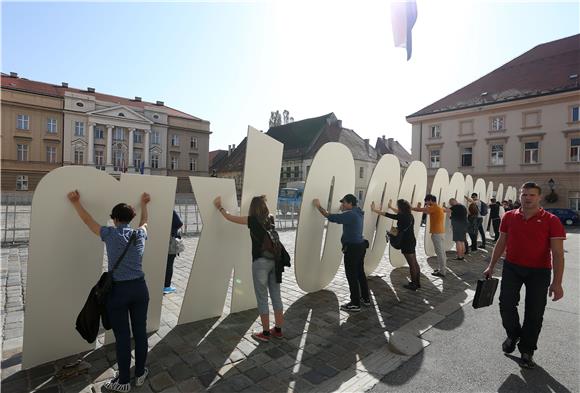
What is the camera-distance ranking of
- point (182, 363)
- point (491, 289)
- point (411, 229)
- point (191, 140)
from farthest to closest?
point (191, 140)
point (411, 229)
point (491, 289)
point (182, 363)

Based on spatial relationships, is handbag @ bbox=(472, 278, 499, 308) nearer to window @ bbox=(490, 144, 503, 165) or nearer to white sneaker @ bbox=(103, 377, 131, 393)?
white sneaker @ bbox=(103, 377, 131, 393)

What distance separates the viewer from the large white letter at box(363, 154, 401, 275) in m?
7.51

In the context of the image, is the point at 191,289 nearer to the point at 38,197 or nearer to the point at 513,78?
the point at 38,197

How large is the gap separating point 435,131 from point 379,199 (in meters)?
35.1

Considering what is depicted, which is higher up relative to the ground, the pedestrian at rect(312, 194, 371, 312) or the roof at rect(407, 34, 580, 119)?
the roof at rect(407, 34, 580, 119)

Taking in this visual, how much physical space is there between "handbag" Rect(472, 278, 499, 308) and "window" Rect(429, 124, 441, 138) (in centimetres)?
3772

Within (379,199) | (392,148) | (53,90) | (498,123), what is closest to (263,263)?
(379,199)

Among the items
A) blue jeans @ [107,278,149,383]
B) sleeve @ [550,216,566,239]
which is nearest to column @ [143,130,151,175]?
blue jeans @ [107,278,149,383]

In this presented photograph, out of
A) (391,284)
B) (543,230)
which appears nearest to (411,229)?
(391,284)

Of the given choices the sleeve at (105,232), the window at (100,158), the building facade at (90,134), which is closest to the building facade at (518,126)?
the building facade at (90,134)

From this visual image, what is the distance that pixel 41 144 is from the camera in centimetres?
4456

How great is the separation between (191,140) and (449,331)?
5668cm

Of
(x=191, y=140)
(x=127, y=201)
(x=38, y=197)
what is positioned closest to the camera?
(x=38, y=197)

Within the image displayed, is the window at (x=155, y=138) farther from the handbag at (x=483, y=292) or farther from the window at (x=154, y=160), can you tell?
the handbag at (x=483, y=292)
